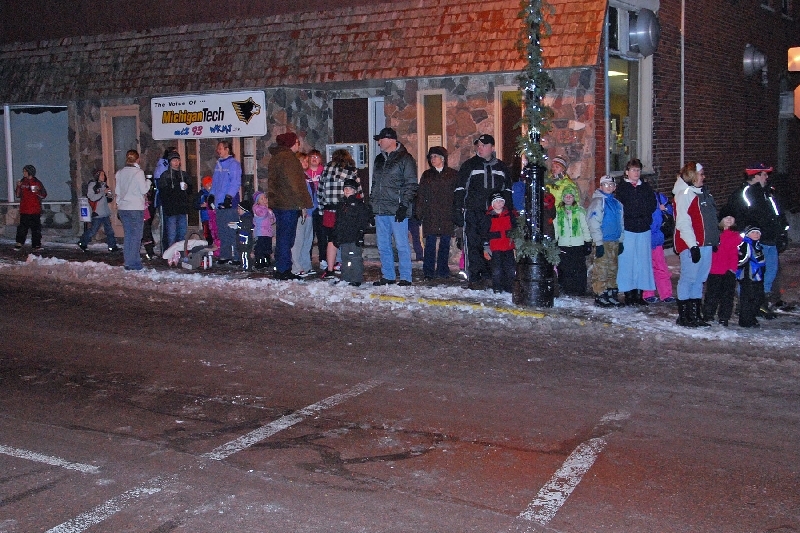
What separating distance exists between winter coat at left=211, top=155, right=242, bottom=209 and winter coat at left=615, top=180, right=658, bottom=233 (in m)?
6.25

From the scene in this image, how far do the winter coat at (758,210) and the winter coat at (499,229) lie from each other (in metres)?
2.81

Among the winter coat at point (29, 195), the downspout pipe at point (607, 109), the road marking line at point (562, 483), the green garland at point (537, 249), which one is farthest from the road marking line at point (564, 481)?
the winter coat at point (29, 195)

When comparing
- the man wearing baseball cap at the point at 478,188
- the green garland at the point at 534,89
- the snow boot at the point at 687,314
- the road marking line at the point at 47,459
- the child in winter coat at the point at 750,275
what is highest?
the green garland at the point at 534,89

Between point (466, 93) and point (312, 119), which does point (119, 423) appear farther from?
point (312, 119)

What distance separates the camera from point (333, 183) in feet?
43.5

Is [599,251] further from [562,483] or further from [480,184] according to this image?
[562,483]

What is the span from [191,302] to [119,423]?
204 inches

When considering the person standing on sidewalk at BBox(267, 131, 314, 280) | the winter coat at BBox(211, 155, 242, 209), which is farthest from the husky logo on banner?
the person standing on sidewalk at BBox(267, 131, 314, 280)

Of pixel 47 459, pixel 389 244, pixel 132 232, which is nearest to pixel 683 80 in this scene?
pixel 389 244

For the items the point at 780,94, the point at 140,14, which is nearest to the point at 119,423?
the point at 140,14

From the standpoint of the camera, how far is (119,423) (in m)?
7.00

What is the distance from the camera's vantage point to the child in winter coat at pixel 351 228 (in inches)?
502

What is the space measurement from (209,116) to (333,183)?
559cm

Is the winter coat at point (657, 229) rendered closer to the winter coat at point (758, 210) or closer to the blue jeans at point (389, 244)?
the winter coat at point (758, 210)
